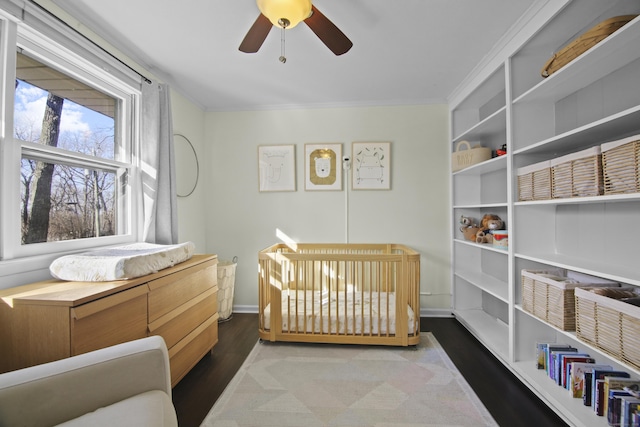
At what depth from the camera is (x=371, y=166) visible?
9.32ft

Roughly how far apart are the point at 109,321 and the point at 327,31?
71.7 inches

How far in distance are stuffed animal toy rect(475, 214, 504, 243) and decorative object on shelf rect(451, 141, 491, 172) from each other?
1.72 ft

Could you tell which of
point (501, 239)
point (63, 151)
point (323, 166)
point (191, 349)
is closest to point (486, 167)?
point (501, 239)

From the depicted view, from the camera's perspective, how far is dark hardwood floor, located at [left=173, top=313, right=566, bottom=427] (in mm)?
1434

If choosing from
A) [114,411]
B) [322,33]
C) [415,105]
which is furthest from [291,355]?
[415,105]

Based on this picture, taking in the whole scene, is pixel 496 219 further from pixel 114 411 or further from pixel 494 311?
pixel 114 411

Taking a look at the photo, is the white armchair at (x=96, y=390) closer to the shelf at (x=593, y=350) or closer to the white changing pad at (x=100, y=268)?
the white changing pad at (x=100, y=268)

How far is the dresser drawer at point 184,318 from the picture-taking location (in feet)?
4.94

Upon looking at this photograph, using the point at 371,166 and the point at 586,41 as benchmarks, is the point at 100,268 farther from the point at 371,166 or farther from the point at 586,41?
the point at 586,41

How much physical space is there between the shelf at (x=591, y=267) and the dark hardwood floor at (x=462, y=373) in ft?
2.78

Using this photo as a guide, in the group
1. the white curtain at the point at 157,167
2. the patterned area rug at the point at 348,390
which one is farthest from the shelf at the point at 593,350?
the white curtain at the point at 157,167

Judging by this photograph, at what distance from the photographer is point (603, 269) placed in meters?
1.25

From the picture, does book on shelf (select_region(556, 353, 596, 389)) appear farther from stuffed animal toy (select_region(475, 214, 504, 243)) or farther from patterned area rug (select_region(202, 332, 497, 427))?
stuffed animal toy (select_region(475, 214, 504, 243))

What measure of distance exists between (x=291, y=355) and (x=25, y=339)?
1528 mm
